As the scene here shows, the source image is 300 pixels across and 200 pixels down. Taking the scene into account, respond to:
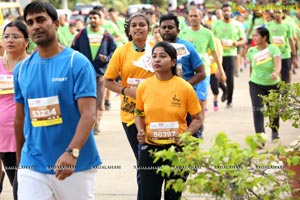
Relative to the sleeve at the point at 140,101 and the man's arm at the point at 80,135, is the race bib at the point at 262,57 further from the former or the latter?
the man's arm at the point at 80,135

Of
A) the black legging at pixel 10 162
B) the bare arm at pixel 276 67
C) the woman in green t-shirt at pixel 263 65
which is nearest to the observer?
the black legging at pixel 10 162

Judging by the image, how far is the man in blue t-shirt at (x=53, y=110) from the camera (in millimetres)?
5641

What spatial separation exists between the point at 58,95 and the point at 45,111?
4.8 inches

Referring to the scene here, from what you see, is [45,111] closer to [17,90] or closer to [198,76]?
[17,90]

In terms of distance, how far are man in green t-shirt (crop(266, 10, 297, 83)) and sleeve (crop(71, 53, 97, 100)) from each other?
513 inches

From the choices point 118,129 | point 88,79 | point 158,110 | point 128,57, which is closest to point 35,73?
point 88,79

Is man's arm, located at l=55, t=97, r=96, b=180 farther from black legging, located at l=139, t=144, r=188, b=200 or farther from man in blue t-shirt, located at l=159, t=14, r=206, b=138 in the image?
man in blue t-shirt, located at l=159, t=14, r=206, b=138

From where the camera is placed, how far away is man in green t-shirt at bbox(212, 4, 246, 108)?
59.9 ft

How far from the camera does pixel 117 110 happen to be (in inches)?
739

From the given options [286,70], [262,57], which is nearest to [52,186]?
[262,57]

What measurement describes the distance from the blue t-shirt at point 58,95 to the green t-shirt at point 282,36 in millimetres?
13178

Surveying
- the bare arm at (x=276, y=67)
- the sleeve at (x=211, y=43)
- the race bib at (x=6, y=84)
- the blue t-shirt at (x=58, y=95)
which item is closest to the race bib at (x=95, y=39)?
the sleeve at (x=211, y=43)

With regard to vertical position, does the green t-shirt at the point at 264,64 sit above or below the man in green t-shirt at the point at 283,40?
above

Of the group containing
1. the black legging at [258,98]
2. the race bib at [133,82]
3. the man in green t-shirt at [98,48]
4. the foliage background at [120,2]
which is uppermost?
the race bib at [133,82]
